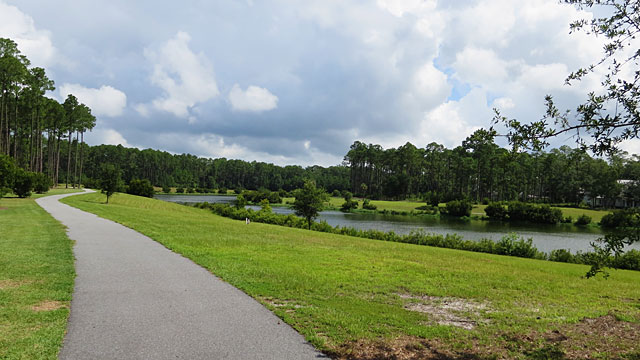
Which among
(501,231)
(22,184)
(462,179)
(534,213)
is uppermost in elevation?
(462,179)

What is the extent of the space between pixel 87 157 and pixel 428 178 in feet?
413

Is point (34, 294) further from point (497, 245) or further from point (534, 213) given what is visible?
point (534, 213)

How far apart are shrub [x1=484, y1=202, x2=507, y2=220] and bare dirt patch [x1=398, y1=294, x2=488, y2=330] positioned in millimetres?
67944

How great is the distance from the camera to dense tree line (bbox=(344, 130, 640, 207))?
84.9 metres

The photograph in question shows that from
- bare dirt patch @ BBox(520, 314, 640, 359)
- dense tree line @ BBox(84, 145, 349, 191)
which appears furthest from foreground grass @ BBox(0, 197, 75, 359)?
dense tree line @ BBox(84, 145, 349, 191)

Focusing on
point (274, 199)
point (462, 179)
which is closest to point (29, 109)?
point (274, 199)

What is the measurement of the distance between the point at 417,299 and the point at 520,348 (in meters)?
2.87

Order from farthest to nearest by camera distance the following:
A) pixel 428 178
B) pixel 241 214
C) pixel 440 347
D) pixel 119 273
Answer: pixel 428 178 < pixel 241 214 < pixel 119 273 < pixel 440 347

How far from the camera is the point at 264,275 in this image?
932 centimetres

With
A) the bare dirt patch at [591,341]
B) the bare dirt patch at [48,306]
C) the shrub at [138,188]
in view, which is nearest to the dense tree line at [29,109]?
the shrub at [138,188]

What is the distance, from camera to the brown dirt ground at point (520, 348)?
4.87 meters

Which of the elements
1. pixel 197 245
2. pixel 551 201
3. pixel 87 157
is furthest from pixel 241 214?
pixel 87 157

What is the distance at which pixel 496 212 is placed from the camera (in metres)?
69.2

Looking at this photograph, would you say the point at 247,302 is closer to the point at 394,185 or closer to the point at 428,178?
the point at 394,185
